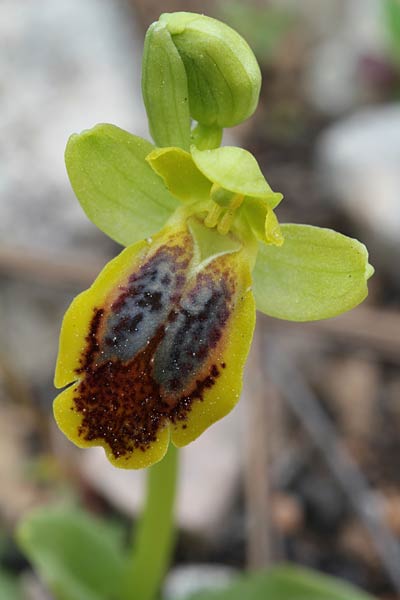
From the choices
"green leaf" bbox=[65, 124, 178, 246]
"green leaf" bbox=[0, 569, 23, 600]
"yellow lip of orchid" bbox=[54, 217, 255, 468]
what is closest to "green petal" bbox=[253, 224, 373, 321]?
"yellow lip of orchid" bbox=[54, 217, 255, 468]

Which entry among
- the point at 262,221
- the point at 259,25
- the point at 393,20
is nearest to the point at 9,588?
the point at 262,221

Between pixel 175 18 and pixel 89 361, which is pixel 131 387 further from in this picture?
pixel 175 18

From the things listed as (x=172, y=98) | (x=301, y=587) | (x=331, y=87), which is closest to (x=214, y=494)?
(x=301, y=587)

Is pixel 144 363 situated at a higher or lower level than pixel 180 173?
lower

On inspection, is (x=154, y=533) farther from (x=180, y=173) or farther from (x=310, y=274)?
(x=180, y=173)

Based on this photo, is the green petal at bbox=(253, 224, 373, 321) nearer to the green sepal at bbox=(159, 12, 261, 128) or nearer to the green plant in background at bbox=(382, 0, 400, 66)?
Result: the green sepal at bbox=(159, 12, 261, 128)

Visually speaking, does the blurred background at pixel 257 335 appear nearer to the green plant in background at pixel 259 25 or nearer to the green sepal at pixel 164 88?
the green plant in background at pixel 259 25

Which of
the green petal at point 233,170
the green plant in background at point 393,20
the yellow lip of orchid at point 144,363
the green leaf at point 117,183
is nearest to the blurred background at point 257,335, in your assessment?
the green plant in background at point 393,20
